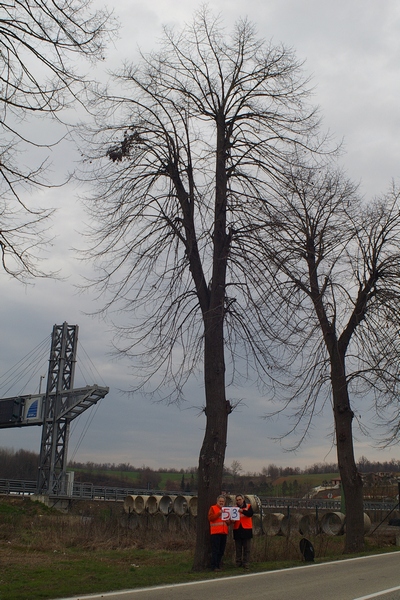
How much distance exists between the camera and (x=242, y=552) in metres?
12.4

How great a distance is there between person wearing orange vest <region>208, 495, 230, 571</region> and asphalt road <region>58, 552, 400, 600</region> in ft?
3.08

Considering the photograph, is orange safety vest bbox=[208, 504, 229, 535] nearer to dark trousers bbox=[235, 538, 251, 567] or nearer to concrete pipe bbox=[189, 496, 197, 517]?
dark trousers bbox=[235, 538, 251, 567]

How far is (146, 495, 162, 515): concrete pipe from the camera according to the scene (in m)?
30.4

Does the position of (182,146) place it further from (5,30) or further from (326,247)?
(5,30)

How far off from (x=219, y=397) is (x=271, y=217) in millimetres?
3830

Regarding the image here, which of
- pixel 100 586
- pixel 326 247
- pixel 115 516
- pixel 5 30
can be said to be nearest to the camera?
pixel 5 30

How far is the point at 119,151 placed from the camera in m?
13.1

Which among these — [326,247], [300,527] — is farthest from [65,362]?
[326,247]

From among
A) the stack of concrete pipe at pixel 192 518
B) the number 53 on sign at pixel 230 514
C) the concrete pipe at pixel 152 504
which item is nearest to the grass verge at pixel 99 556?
the number 53 on sign at pixel 230 514

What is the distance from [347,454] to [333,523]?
737 cm

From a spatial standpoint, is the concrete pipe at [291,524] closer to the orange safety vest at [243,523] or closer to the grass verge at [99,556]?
the grass verge at [99,556]

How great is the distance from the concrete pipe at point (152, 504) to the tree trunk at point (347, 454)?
1490 centimetres

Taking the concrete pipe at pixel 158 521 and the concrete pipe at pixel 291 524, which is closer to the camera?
the concrete pipe at pixel 291 524

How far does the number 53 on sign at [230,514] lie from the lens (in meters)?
12.0
